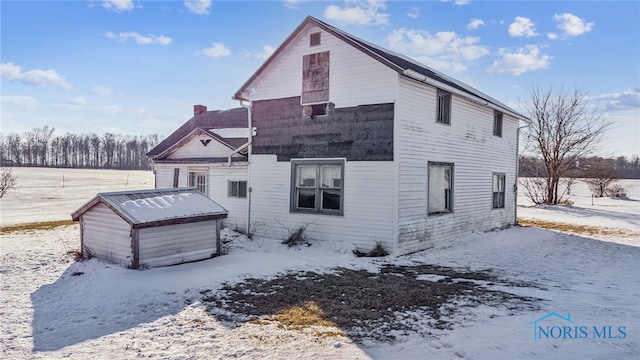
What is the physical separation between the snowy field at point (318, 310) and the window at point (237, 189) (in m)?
2.28

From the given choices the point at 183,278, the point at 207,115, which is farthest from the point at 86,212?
the point at 207,115

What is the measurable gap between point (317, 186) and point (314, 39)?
4404mm

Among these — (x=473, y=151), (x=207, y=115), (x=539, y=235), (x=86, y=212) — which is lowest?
(x=539, y=235)

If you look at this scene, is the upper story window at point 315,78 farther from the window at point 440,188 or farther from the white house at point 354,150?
the window at point 440,188

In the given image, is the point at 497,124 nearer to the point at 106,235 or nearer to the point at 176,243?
the point at 176,243

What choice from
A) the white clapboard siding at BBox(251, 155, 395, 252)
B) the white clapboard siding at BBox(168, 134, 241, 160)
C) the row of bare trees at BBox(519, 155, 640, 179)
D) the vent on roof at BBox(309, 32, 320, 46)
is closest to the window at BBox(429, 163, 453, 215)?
the white clapboard siding at BBox(251, 155, 395, 252)

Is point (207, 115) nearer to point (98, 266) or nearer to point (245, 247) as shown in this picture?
point (245, 247)

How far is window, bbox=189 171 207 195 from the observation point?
15.6 meters

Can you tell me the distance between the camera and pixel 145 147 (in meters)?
92.3

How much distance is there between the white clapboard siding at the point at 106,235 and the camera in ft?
28.8

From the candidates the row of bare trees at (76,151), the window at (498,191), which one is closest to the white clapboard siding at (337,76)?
the window at (498,191)

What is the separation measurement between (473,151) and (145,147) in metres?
90.5

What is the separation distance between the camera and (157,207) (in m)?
9.27

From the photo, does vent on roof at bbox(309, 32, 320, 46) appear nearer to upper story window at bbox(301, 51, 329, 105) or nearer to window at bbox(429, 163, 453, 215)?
upper story window at bbox(301, 51, 329, 105)
